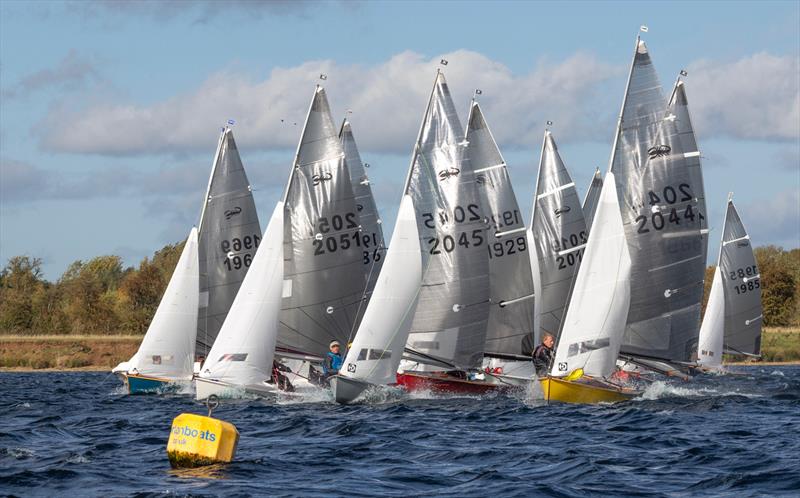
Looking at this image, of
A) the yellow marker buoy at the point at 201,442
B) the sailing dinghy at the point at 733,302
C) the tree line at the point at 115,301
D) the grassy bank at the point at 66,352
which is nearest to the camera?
the yellow marker buoy at the point at 201,442

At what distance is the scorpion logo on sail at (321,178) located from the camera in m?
38.8

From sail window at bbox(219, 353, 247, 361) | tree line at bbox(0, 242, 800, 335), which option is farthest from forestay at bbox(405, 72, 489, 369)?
tree line at bbox(0, 242, 800, 335)

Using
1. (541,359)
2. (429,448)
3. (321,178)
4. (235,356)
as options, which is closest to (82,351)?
(321,178)

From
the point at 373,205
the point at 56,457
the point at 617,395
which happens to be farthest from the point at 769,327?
the point at 56,457

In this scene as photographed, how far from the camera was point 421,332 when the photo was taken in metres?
36.8

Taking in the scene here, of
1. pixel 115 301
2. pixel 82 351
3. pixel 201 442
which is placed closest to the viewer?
pixel 201 442

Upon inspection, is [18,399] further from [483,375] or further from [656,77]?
[656,77]

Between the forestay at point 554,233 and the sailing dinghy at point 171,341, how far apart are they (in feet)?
35.7

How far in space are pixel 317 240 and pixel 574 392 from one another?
955cm

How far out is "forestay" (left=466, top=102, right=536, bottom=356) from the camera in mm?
40750

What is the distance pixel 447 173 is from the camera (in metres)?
37.0

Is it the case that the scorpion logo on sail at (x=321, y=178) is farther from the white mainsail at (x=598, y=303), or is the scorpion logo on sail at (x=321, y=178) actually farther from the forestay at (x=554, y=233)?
the white mainsail at (x=598, y=303)

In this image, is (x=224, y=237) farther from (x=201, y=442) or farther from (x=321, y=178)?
(x=201, y=442)

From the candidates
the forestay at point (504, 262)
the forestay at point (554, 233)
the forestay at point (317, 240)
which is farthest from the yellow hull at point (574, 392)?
the forestay at point (554, 233)
